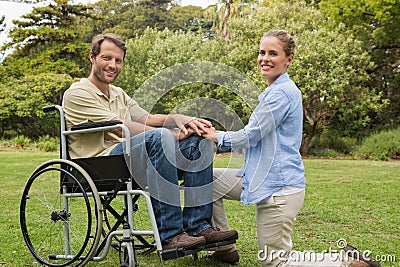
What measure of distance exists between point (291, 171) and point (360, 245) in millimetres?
1442

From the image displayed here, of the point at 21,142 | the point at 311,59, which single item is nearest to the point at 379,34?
the point at 311,59

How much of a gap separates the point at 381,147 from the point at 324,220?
11134 mm

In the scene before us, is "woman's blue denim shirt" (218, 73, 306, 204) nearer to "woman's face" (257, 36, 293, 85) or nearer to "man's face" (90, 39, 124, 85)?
"woman's face" (257, 36, 293, 85)

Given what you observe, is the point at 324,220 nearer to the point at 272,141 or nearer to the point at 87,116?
the point at 272,141

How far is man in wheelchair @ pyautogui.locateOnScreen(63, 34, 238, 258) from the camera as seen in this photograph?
2.98 metres

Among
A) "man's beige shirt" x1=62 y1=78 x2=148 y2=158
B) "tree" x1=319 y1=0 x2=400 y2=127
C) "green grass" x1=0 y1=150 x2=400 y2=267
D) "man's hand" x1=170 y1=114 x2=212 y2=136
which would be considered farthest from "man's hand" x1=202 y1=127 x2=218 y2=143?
"tree" x1=319 y1=0 x2=400 y2=127

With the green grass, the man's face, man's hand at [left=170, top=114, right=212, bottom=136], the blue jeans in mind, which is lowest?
the green grass

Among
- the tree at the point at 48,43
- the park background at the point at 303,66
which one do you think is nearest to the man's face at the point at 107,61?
the park background at the point at 303,66

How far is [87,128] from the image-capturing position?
3.17 m

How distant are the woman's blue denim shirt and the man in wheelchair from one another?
21 centimetres

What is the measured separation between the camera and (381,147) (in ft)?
51.5

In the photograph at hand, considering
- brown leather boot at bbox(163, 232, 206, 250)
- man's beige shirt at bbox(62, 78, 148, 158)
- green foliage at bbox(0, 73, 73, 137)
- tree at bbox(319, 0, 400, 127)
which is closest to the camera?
brown leather boot at bbox(163, 232, 206, 250)

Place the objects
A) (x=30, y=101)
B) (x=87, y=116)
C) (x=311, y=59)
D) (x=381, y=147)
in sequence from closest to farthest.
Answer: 1. (x=87, y=116)
2. (x=381, y=147)
3. (x=311, y=59)
4. (x=30, y=101)

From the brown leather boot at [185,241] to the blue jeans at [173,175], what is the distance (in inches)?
1.0
